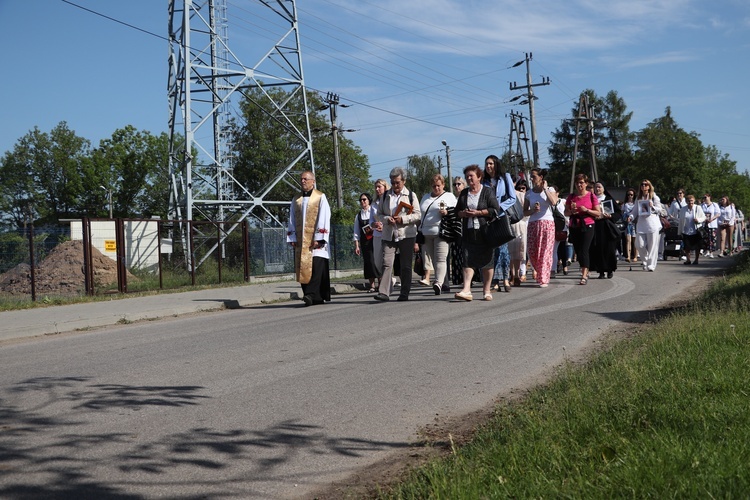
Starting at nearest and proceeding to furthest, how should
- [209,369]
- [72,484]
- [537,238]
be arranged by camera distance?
[72,484] → [209,369] → [537,238]

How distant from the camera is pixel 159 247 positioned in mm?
20578

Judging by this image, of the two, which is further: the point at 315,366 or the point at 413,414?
the point at 315,366

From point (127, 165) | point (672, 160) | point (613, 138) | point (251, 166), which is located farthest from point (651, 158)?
point (127, 165)

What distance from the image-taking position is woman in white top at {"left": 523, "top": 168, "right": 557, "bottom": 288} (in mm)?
15758

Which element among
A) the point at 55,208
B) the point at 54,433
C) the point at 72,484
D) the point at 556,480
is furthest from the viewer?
the point at 55,208

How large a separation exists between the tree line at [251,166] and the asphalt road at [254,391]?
54854mm

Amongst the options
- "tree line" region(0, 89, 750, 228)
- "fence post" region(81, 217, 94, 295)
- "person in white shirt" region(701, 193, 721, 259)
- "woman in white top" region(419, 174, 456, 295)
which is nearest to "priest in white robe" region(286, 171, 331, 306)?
"woman in white top" region(419, 174, 456, 295)

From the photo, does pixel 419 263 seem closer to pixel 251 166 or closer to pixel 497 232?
pixel 497 232

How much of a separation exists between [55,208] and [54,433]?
3677 inches

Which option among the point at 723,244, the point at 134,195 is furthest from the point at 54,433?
the point at 134,195

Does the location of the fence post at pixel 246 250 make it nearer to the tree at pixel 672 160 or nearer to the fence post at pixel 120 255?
the fence post at pixel 120 255

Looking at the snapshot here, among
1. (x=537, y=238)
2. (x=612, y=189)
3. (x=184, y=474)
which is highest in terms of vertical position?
(x=612, y=189)

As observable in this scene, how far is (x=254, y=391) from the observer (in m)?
6.36

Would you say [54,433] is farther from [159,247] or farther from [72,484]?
[159,247]
